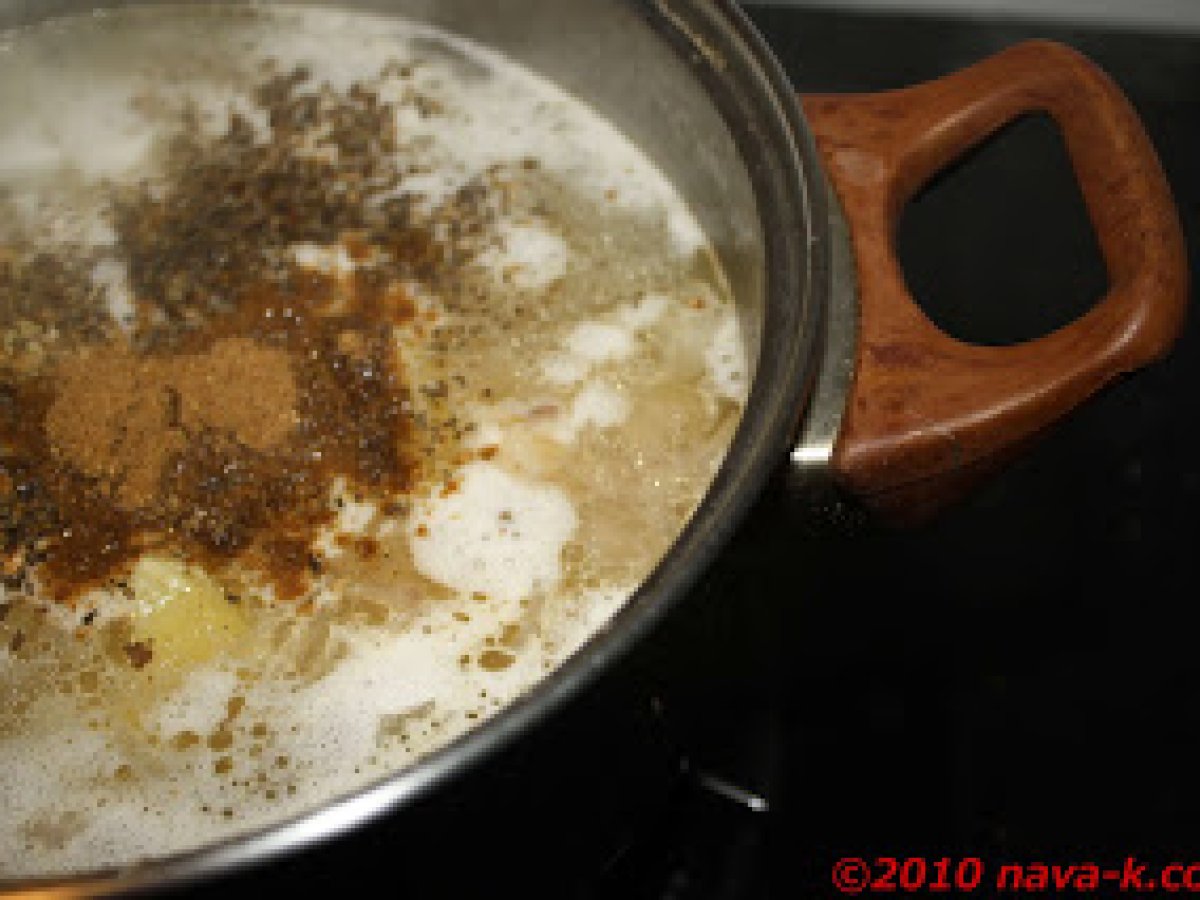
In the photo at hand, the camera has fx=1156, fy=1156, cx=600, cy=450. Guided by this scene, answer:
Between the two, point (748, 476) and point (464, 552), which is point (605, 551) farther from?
point (748, 476)

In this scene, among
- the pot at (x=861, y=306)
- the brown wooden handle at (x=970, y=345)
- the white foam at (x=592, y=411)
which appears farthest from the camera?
the white foam at (x=592, y=411)

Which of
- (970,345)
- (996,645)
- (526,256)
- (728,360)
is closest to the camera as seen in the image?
(970,345)

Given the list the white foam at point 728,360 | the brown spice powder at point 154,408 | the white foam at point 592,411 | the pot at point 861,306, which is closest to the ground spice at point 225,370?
the brown spice powder at point 154,408

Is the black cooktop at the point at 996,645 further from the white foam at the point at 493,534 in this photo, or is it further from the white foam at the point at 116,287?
the white foam at the point at 116,287

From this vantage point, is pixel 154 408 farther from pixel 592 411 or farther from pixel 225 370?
pixel 592 411

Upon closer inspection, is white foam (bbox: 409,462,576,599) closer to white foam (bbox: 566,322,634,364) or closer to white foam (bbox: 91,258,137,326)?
white foam (bbox: 566,322,634,364)

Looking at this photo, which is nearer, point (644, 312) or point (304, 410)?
point (304, 410)

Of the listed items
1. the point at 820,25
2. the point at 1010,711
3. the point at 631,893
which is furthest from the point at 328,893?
the point at 820,25

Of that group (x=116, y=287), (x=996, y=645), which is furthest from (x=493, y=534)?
(x=996, y=645)
